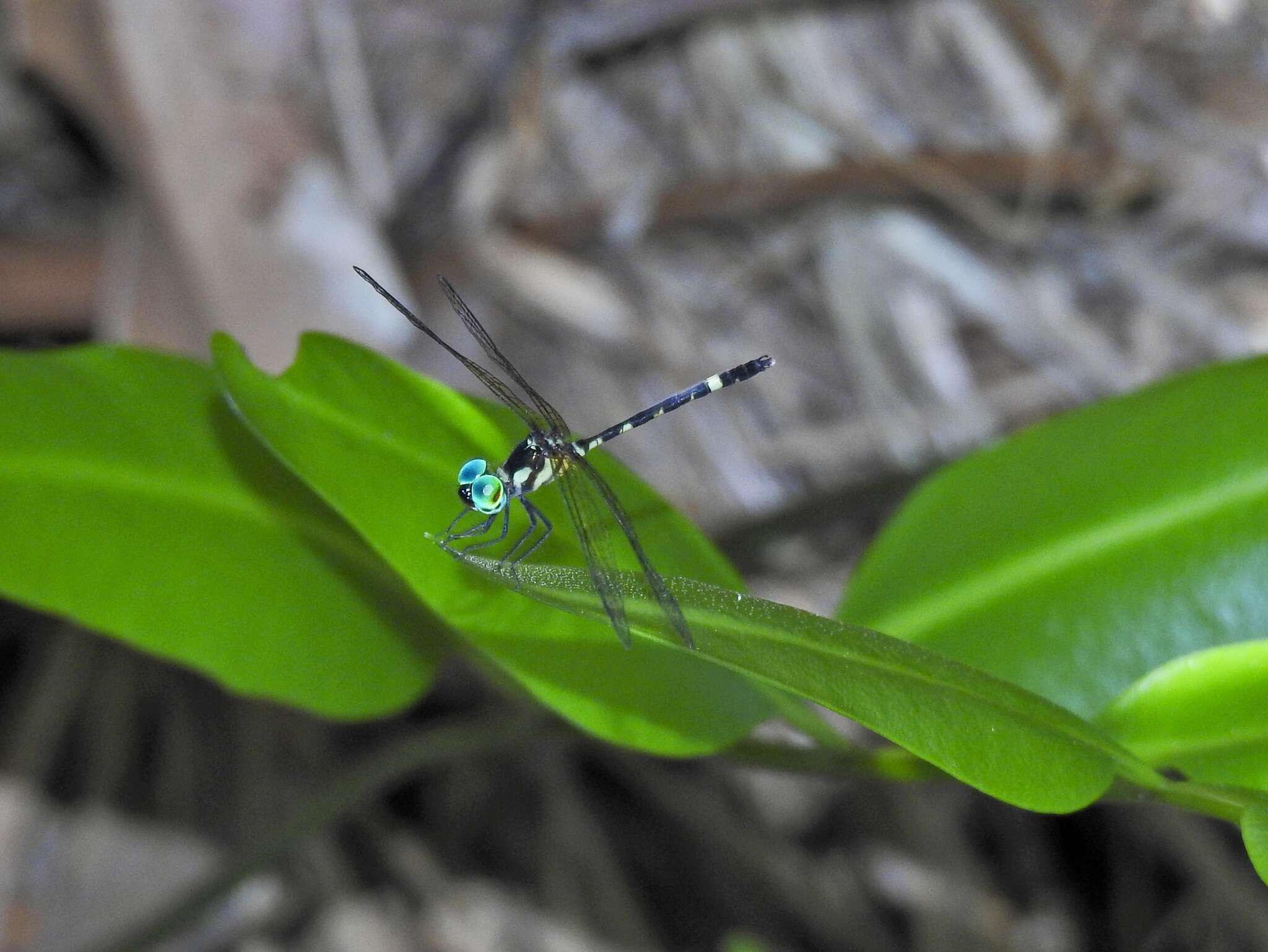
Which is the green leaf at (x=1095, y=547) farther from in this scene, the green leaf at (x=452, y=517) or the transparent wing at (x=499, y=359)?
the transparent wing at (x=499, y=359)

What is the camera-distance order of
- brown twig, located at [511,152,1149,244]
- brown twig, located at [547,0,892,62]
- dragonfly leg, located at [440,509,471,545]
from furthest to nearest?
brown twig, located at [547,0,892,62] < brown twig, located at [511,152,1149,244] < dragonfly leg, located at [440,509,471,545]

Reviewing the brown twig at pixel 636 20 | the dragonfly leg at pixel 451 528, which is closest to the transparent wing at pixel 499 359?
the dragonfly leg at pixel 451 528

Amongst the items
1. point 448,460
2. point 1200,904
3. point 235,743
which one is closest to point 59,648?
point 235,743

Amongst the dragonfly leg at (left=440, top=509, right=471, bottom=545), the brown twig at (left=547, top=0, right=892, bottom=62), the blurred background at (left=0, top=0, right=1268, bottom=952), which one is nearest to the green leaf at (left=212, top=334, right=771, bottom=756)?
the dragonfly leg at (left=440, top=509, right=471, bottom=545)

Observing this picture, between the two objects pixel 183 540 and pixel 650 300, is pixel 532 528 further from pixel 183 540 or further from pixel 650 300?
pixel 650 300

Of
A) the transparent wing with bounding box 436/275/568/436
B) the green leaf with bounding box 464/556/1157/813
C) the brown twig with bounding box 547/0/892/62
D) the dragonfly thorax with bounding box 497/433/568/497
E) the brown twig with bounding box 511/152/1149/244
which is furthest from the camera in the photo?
the brown twig with bounding box 547/0/892/62

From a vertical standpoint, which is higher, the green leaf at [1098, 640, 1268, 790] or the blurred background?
the blurred background

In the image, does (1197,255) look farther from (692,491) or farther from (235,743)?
(235,743)

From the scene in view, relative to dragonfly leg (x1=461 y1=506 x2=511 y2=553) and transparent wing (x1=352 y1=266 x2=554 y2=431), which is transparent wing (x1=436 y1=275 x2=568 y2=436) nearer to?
transparent wing (x1=352 y1=266 x2=554 y2=431)
